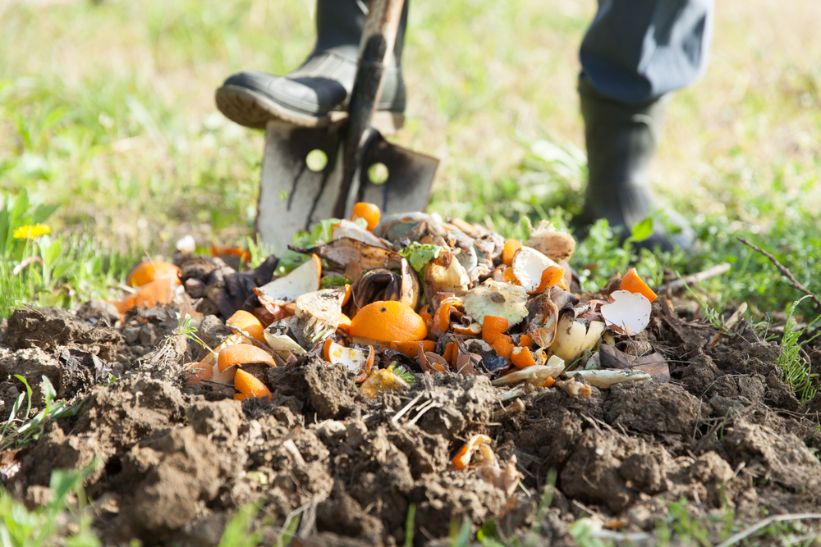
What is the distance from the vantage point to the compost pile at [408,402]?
1575mm

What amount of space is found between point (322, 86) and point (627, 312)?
1.44 metres

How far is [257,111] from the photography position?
2.93 meters

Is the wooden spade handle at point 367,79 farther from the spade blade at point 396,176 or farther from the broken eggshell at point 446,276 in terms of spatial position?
the broken eggshell at point 446,276

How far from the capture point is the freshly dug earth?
1550 mm

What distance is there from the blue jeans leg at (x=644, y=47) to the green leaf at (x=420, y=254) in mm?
1325

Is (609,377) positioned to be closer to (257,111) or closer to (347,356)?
(347,356)

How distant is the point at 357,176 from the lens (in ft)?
10.4

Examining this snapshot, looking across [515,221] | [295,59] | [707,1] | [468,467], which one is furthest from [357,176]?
[295,59]

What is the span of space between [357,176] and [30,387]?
1.48 metres

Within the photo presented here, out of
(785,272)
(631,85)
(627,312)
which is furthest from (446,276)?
(631,85)

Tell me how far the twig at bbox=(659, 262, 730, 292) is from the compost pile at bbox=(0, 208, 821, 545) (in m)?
0.18

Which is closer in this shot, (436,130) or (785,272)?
(785,272)

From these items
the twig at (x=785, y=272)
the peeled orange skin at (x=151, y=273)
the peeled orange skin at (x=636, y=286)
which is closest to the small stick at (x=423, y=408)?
the peeled orange skin at (x=636, y=286)

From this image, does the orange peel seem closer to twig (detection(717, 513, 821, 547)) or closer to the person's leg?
twig (detection(717, 513, 821, 547))
